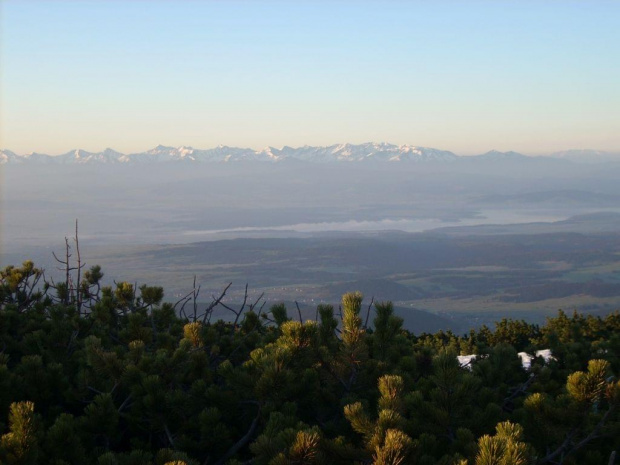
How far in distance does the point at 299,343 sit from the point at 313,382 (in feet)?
1.13

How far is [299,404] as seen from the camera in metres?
5.32

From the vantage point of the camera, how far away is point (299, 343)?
16.7 feet

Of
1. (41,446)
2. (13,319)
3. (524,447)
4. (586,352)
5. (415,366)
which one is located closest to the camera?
(524,447)

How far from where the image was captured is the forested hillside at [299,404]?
420cm

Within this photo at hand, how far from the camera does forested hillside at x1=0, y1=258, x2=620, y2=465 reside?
420 centimetres

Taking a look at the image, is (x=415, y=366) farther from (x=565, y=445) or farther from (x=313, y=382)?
(x=565, y=445)

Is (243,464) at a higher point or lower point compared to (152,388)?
lower

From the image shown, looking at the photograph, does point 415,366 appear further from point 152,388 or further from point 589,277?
point 589,277

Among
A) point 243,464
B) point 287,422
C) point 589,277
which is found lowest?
point 589,277

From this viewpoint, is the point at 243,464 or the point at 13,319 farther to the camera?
the point at 13,319

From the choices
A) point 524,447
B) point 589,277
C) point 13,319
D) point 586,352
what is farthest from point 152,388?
point 589,277

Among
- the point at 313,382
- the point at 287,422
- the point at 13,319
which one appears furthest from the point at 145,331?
the point at 287,422

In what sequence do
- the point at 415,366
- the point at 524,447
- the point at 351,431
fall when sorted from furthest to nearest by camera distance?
the point at 415,366
the point at 351,431
the point at 524,447

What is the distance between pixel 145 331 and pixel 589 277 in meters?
206
